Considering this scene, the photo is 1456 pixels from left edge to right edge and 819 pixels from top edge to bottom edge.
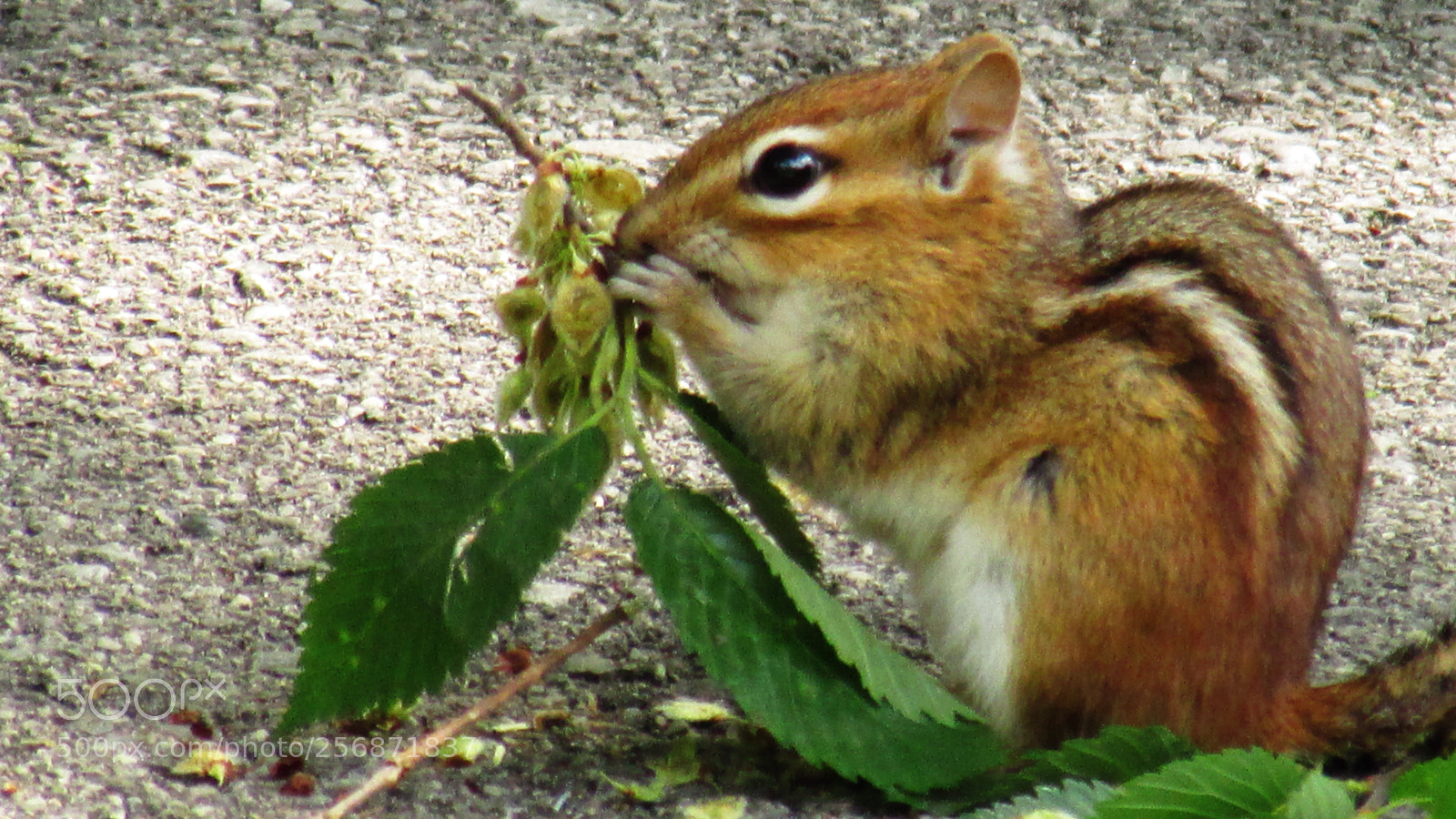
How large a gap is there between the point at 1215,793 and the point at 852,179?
33.2 inches

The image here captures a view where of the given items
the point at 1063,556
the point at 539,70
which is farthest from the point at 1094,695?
the point at 539,70

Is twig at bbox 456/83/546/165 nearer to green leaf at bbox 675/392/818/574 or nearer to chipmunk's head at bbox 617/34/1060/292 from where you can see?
chipmunk's head at bbox 617/34/1060/292

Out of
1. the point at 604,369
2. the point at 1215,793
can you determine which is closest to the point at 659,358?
the point at 604,369

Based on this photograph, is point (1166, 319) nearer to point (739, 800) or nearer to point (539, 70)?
point (739, 800)

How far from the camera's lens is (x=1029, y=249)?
2158 millimetres

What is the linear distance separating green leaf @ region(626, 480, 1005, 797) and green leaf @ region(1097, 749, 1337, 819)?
245 millimetres

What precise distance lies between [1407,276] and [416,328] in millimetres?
1610

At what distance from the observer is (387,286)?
284 centimetres

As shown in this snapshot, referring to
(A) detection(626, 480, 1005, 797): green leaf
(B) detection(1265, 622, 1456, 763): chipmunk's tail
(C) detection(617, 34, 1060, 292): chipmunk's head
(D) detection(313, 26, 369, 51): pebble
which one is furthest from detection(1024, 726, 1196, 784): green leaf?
(D) detection(313, 26, 369, 51): pebble

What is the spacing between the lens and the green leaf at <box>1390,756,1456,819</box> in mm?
1441

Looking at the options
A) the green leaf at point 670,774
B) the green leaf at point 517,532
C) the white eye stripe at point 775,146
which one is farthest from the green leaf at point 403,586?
the white eye stripe at point 775,146

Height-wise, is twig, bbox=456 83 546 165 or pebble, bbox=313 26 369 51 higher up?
twig, bbox=456 83 546 165

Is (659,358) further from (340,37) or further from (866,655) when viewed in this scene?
(340,37)

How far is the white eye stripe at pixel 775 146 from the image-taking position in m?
2.06
